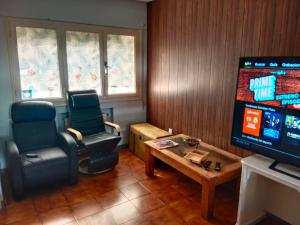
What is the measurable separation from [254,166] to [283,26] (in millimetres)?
1328

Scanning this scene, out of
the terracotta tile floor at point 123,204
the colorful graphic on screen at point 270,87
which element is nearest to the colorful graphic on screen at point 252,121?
the colorful graphic on screen at point 270,87

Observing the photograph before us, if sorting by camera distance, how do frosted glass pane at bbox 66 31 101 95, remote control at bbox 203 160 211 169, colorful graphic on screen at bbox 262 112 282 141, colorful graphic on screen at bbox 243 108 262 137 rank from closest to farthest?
colorful graphic on screen at bbox 262 112 282 141, colorful graphic on screen at bbox 243 108 262 137, remote control at bbox 203 160 211 169, frosted glass pane at bbox 66 31 101 95

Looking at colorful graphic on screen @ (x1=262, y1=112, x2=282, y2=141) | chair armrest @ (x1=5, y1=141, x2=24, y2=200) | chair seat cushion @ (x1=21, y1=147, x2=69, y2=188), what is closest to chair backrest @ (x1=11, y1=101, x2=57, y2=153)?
chair seat cushion @ (x1=21, y1=147, x2=69, y2=188)

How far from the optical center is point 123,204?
254cm

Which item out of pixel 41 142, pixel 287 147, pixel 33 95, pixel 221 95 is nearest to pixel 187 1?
pixel 221 95

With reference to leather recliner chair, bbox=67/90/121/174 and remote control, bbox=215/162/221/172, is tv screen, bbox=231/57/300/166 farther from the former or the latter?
leather recliner chair, bbox=67/90/121/174

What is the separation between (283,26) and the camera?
212 cm

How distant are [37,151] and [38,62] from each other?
1289 mm

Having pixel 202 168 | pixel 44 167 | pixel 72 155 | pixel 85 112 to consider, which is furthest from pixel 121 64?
pixel 202 168

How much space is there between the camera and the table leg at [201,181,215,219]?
2.21 m

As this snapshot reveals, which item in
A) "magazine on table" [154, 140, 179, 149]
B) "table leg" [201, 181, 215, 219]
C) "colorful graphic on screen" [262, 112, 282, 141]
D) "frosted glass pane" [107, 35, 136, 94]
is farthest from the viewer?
"frosted glass pane" [107, 35, 136, 94]

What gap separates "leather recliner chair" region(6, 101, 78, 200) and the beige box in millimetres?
1126

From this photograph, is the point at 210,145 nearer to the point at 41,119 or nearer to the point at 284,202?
the point at 284,202

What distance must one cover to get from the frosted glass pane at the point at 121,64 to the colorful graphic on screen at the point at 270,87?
7.57 ft
